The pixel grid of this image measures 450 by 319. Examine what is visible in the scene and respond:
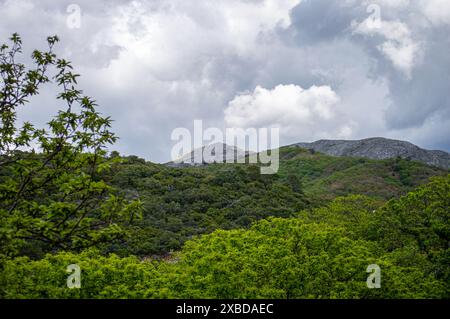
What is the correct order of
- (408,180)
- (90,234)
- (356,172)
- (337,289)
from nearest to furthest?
1. (90,234)
2. (337,289)
3. (408,180)
4. (356,172)

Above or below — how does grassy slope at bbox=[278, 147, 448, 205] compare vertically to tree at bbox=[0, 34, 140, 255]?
above

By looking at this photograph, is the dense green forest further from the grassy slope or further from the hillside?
the grassy slope

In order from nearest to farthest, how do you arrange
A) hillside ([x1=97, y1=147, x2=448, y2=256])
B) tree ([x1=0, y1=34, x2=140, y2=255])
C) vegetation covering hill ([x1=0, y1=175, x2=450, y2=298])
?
tree ([x1=0, y1=34, x2=140, y2=255]) < vegetation covering hill ([x1=0, y1=175, x2=450, y2=298]) < hillside ([x1=97, y1=147, x2=448, y2=256])

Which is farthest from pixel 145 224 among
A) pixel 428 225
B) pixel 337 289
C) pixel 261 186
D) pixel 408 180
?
pixel 408 180

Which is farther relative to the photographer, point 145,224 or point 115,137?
point 145,224

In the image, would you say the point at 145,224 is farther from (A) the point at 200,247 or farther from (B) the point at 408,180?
(B) the point at 408,180

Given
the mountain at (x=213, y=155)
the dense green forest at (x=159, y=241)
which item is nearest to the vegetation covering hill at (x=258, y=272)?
the dense green forest at (x=159, y=241)

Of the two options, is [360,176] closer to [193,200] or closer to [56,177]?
[193,200]

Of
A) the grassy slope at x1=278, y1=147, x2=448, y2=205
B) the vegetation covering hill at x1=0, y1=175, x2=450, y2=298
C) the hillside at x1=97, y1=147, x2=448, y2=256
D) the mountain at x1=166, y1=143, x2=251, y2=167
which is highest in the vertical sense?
the mountain at x1=166, y1=143, x2=251, y2=167

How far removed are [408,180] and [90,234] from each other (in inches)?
5110

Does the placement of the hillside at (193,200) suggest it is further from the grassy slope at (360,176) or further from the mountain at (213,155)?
the mountain at (213,155)

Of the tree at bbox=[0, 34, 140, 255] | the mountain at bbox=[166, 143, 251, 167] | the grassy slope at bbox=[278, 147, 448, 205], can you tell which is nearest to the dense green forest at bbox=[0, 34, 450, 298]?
the tree at bbox=[0, 34, 140, 255]

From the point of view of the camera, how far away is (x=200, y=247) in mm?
26547
